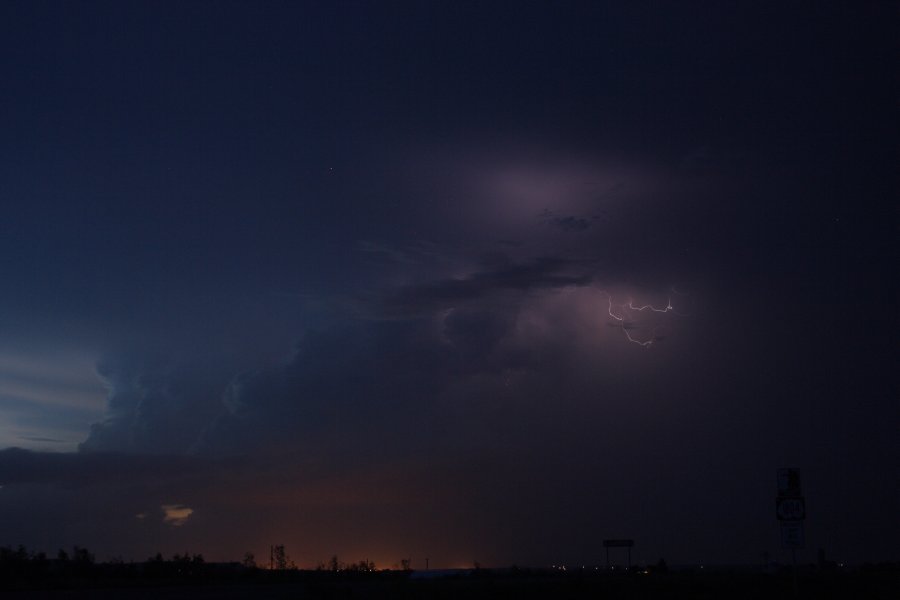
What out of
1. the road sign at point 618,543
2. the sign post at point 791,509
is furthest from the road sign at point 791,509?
the road sign at point 618,543

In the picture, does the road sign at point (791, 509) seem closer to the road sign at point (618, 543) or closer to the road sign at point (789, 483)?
the road sign at point (789, 483)

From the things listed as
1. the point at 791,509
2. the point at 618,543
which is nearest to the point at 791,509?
the point at 791,509

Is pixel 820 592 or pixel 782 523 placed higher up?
pixel 782 523

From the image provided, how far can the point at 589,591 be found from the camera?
33031 millimetres

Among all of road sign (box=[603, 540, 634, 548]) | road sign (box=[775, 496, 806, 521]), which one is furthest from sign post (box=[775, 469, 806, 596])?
road sign (box=[603, 540, 634, 548])

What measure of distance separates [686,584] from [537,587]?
6.00 metres

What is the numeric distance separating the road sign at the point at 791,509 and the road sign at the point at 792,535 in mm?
116

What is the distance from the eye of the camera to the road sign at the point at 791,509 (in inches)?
826

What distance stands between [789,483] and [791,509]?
611 mm

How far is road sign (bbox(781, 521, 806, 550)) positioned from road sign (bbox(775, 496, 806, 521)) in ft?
0.38

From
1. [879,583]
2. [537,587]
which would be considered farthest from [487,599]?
[879,583]

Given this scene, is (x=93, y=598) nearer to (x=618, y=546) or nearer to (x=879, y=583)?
(x=879, y=583)

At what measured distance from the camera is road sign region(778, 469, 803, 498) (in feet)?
69.6

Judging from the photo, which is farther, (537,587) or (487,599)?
(537,587)
